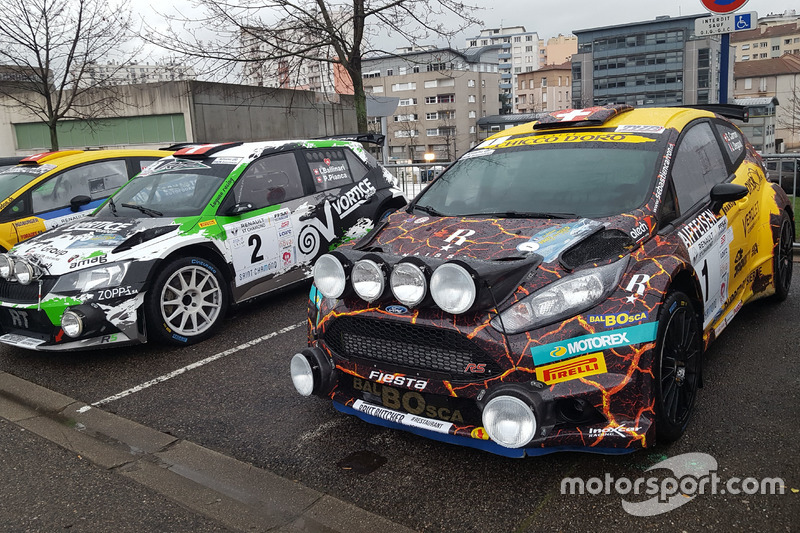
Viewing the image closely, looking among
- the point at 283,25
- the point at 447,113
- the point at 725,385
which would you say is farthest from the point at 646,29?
the point at 725,385

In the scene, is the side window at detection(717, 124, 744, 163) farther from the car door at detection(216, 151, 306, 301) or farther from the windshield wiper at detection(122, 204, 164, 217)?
the windshield wiper at detection(122, 204, 164, 217)

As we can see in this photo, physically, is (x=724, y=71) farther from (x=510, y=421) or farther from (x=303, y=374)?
(x=303, y=374)

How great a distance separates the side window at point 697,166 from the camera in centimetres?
385

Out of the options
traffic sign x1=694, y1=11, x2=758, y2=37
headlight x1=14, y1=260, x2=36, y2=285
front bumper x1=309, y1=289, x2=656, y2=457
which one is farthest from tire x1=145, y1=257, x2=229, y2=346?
traffic sign x1=694, y1=11, x2=758, y2=37

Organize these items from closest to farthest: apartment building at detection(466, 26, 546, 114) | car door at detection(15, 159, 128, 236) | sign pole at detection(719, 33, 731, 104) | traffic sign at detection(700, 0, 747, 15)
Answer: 1. traffic sign at detection(700, 0, 747, 15)
2. sign pole at detection(719, 33, 731, 104)
3. car door at detection(15, 159, 128, 236)
4. apartment building at detection(466, 26, 546, 114)

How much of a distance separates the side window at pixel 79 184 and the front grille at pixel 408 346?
18.8 ft

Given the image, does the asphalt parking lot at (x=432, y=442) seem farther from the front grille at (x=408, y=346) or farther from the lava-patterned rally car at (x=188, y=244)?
A: the front grille at (x=408, y=346)

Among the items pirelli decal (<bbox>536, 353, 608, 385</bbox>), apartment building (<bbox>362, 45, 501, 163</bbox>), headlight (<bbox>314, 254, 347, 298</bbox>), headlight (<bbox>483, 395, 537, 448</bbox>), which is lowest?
headlight (<bbox>483, 395, 537, 448</bbox>)

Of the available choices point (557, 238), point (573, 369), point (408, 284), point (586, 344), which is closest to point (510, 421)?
point (573, 369)

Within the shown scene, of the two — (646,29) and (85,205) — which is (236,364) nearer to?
(85,205)

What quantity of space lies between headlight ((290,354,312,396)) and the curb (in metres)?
0.46

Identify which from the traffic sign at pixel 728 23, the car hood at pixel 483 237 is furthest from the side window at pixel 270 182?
the traffic sign at pixel 728 23

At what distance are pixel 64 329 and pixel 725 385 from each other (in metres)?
4.52

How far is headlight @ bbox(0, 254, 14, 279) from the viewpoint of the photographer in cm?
506
